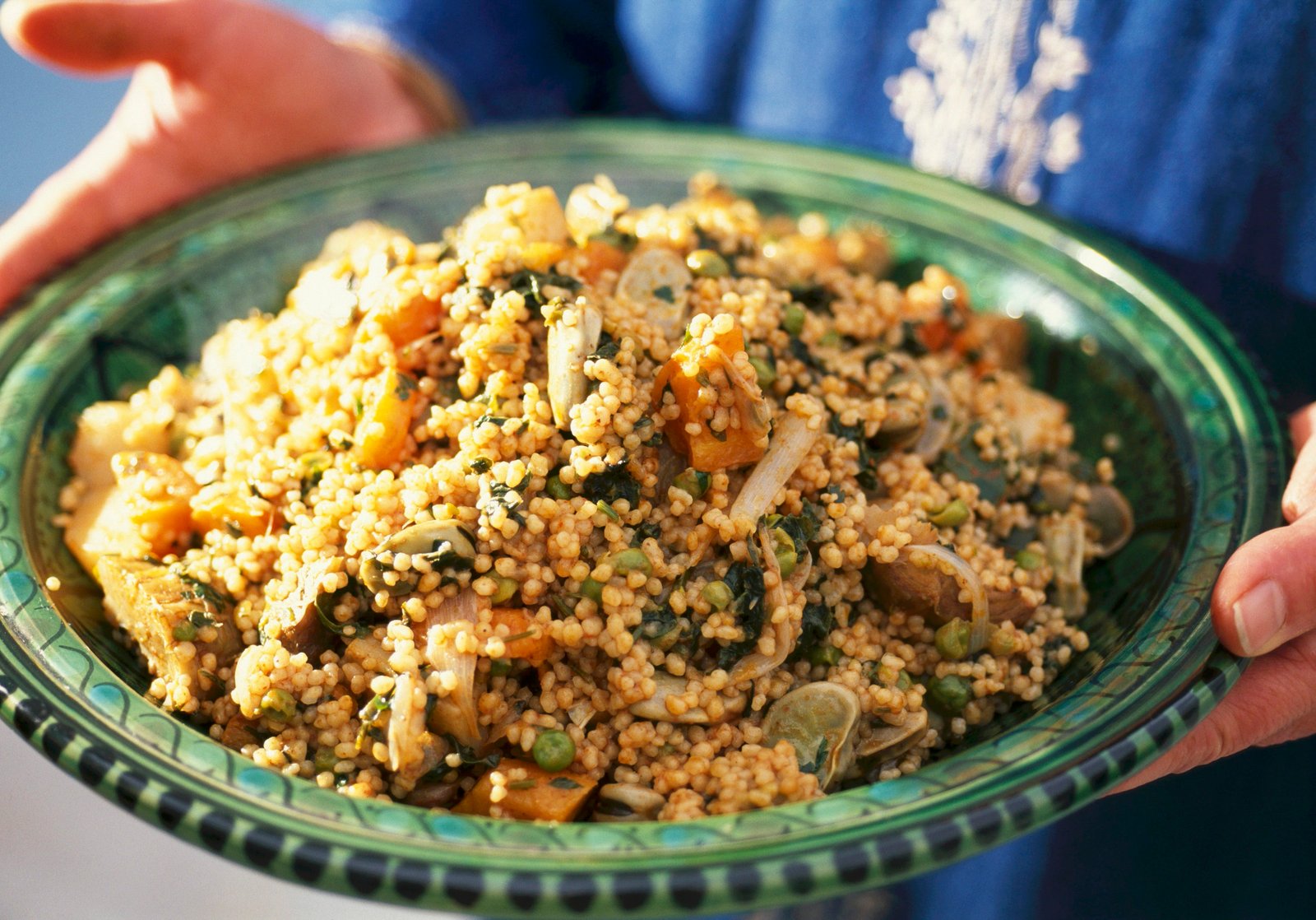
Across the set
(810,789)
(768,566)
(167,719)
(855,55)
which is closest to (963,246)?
(855,55)

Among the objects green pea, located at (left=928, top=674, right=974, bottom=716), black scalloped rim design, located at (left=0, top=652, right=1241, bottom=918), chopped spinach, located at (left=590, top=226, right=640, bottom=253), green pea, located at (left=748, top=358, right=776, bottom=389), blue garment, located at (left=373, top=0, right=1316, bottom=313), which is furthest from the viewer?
blue garment, located at (left=373, top=0, right=1316, bottom=313)

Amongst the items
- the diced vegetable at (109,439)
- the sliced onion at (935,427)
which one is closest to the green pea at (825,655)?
the sliced onion at (935,427)

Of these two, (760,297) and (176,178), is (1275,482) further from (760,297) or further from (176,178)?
(176,178)

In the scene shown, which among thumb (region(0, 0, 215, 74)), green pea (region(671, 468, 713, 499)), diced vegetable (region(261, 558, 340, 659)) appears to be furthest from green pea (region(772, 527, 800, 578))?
thumb (region(0, 0, 215, 74))

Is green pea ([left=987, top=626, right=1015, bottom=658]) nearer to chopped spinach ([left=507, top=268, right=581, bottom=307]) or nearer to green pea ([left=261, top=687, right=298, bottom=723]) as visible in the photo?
chopped spinach ([left=507, top=268, right=581, bottom=307])

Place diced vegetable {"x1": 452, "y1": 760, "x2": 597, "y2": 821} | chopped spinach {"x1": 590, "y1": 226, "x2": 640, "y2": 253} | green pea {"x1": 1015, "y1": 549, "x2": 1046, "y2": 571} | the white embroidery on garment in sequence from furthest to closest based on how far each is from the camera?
the white embroidery on garment
chopped spinach {"x1": 590, "y1": 226, "x2": 640, "y2": 253}
green pea {"x1": 1015, "y1": 549, "x2": 1046, "y2": 571}
diced vegetable {"x1": 452, "y1": 760, "x2": 597, "y2": 821}

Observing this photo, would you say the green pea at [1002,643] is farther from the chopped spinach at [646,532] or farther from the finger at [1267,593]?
the chopped spinach at [646,532]
